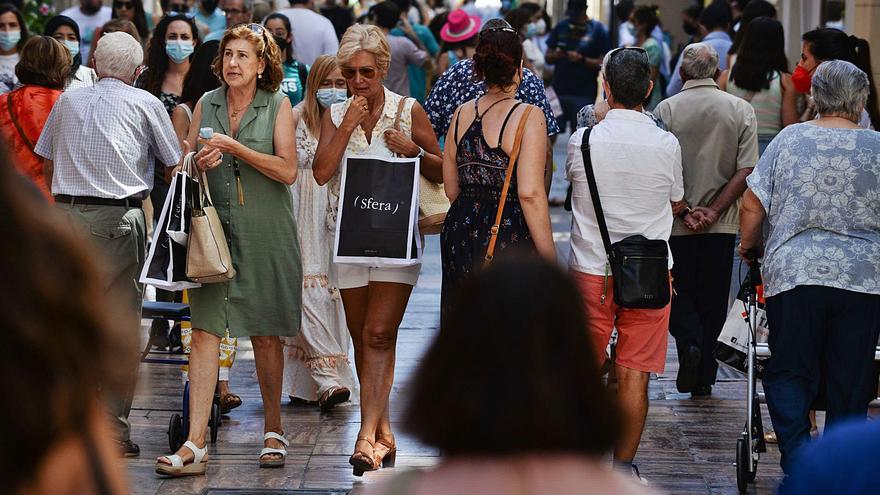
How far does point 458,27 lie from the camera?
15258 millimetres

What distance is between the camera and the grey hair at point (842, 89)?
19.8ft

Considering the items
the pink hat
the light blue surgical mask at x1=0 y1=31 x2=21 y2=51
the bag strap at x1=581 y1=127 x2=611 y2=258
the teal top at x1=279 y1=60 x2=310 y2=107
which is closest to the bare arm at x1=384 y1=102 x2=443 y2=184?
the bag strap at x1=581 y1=127 x2=611 y2=258

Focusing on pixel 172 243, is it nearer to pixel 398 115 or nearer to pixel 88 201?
pixel 88 201

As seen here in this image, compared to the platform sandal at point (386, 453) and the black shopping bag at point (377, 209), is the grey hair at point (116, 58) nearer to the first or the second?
the black shopping bag at point (377, 209)

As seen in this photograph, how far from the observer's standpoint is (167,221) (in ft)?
20.9

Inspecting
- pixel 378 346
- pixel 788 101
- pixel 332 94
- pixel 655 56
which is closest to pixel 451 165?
pixel 378 346

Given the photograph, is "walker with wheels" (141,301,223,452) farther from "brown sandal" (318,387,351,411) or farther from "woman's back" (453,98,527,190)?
"woman's back" (453,98,527,190)

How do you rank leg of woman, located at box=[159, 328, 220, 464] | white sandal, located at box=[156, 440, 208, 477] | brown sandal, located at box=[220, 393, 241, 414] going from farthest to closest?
1. brown sandal, located at box=[220, 393, 241, 414]
2. leg of woman, located at box=[159, 328, 220, 464]
3. white sandal, located at box=[156, 440, 208, 477]

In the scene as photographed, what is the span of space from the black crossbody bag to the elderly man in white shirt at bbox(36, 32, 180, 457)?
208 cm

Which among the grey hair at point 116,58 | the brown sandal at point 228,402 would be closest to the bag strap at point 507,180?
the grey hair at point 116,58

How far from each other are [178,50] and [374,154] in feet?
9.06

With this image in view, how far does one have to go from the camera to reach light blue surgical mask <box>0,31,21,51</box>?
34.7ft

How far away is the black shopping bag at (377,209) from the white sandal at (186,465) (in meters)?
1.11

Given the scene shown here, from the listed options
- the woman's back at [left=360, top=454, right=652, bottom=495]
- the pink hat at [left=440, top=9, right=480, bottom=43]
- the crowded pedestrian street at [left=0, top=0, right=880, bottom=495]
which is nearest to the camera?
the woman's back at [left=360, top=454, right=652, bottom=495]
